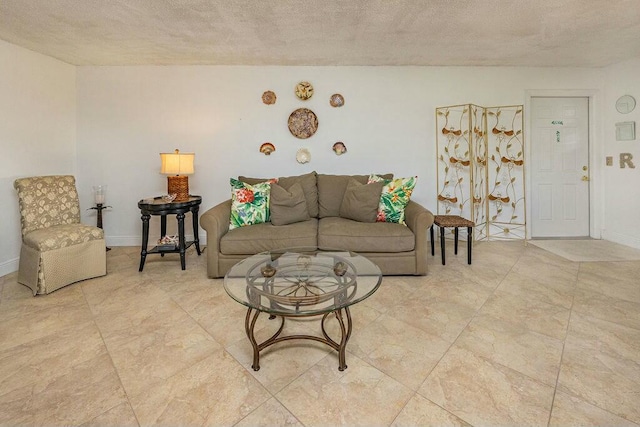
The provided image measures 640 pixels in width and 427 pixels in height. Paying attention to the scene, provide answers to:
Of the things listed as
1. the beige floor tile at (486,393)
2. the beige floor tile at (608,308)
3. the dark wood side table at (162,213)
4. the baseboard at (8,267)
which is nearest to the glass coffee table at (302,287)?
the beige floor tile at (486,393)

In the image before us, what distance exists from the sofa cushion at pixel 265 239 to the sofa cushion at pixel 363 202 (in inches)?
18.0

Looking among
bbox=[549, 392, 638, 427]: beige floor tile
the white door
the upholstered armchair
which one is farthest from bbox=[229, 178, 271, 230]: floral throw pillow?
the white door

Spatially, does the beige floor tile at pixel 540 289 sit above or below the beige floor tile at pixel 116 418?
above

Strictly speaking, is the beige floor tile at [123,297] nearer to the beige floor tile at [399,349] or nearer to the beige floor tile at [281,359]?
the beige floor tile at [281,359]

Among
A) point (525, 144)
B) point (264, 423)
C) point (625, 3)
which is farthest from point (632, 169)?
point (264, 423)

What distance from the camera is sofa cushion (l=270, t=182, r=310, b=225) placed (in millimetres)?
2830

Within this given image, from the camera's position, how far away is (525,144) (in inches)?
149

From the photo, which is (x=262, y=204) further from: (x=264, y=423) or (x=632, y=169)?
(x=632, y=169)

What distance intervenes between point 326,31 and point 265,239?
6.38 feet

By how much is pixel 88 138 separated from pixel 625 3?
537cm

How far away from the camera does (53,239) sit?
7.77 ft

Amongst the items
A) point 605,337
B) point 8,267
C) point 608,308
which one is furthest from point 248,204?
point 608,308

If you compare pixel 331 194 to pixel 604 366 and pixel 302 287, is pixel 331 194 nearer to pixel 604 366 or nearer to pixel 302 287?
pixel 302 287

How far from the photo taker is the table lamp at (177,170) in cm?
303
